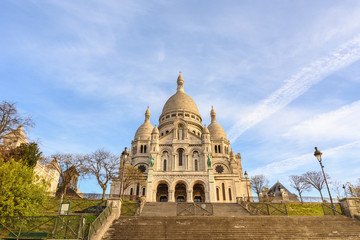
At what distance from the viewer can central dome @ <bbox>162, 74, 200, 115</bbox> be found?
59.8 m

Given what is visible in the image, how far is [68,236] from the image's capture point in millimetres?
13336

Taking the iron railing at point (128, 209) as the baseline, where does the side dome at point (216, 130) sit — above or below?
above

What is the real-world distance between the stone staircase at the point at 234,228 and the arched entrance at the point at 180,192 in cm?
2565

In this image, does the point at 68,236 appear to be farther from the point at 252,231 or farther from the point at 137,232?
the point at 252,231

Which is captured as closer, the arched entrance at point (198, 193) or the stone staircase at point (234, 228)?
the stone staircase at point (234, 228)

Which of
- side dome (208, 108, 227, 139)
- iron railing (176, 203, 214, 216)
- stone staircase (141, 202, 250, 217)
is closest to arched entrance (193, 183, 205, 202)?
stone staircase (141, 202, 250, 217)

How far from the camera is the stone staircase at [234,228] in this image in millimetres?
14852

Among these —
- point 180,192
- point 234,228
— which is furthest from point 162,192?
point 234,228

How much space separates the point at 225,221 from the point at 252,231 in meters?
2.02

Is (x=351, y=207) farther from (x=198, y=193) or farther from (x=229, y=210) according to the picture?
(x=198, y=193)

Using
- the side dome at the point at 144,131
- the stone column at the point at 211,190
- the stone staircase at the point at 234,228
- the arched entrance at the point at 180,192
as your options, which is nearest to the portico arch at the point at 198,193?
the arched entrance at the point at 180,192

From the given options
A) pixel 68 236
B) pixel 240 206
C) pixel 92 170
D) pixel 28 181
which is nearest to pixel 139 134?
pixel 92 170

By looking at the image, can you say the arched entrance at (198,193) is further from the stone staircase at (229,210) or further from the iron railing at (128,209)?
the iron railing at (128,209)

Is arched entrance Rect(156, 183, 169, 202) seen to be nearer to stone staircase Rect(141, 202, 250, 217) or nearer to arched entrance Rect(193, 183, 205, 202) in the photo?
arched entrance Rect(193, 183, 205, 202)
